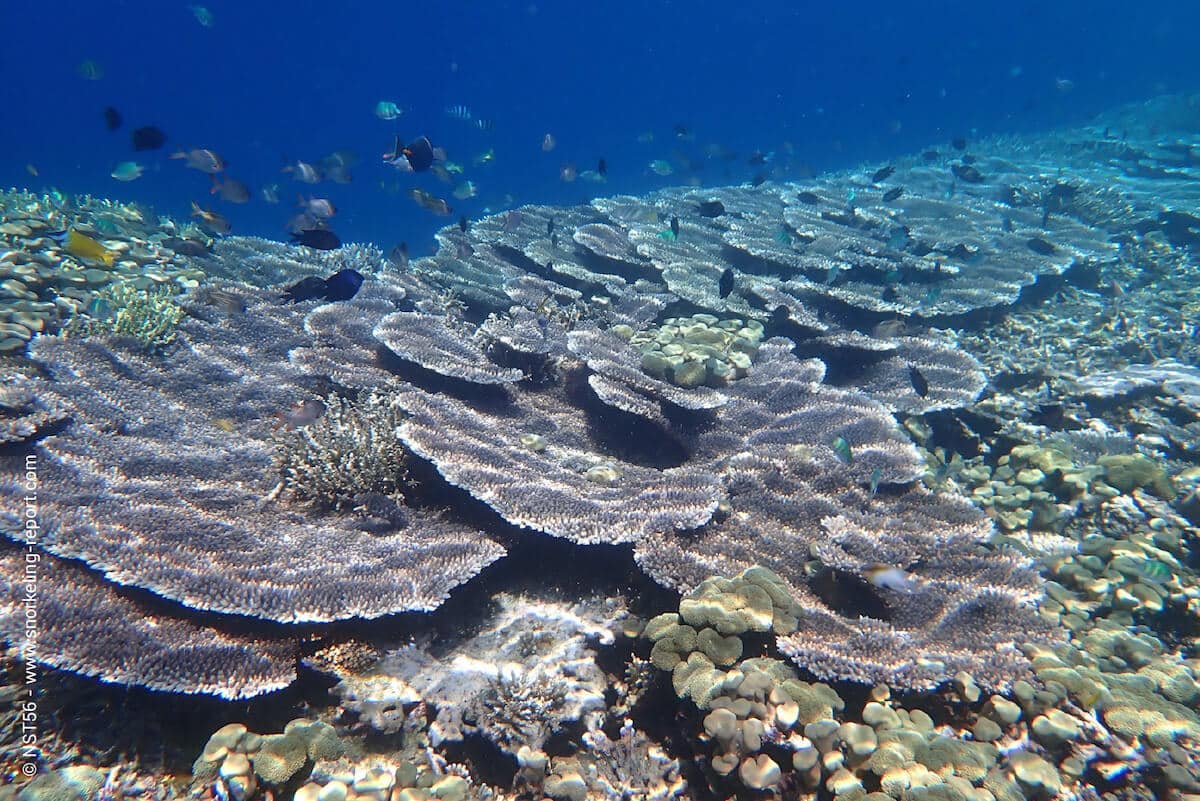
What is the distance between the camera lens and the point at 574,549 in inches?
168

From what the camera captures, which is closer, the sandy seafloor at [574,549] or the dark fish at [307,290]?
the sandy seafloor at [574,549]

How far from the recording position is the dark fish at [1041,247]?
10.9 metres

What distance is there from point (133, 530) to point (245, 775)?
1.94 metres

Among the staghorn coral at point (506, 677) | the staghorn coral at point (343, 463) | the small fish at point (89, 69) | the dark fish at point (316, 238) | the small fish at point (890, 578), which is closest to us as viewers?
the staghorn coral at point (506, 677)

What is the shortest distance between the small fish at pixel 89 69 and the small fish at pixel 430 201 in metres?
8.58

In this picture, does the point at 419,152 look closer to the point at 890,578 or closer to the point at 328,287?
the point at 328,287

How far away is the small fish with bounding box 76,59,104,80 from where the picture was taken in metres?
11.4

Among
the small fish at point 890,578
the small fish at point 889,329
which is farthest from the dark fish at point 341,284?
the small fish at point 889,329

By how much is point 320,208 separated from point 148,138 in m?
2.18

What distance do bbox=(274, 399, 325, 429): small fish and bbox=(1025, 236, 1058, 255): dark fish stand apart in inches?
505

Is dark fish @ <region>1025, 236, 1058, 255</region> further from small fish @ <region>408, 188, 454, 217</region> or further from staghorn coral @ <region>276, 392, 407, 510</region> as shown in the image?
staghorn coral @ <region>276, 392, 407, 510</region>

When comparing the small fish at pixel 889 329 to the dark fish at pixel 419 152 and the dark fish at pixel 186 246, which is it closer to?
the dark fish at pixel 419 152

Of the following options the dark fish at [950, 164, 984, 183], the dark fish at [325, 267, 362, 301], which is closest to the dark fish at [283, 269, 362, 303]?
the dark fish at [325, 267, 362, 301]

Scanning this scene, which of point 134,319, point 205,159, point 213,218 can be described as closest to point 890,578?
point 134,319
